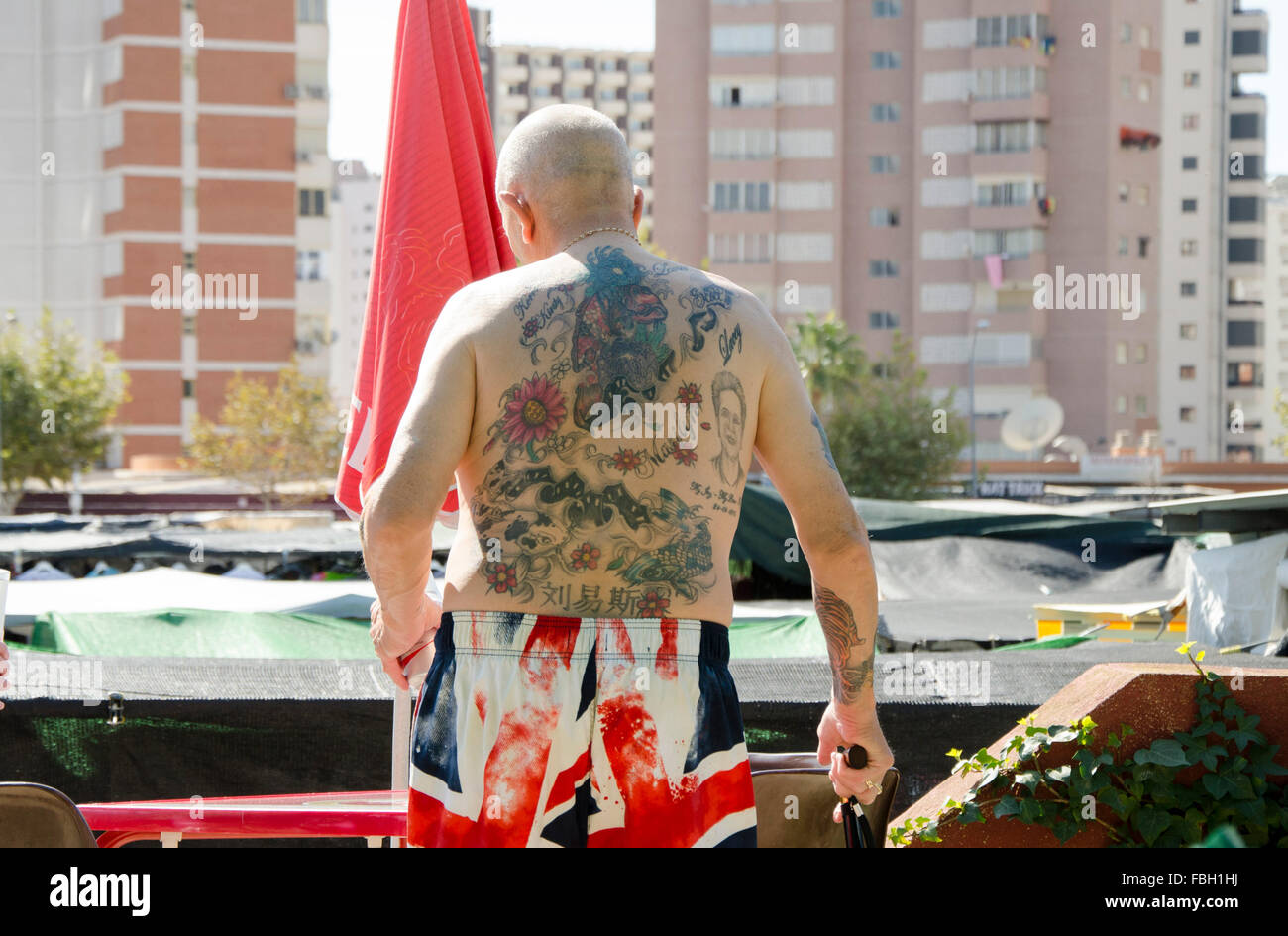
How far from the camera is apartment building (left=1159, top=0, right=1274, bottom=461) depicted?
3009 inches

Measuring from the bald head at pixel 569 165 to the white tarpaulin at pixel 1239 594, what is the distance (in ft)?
17.2

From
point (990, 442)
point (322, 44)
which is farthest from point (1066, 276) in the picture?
point (322, 44)

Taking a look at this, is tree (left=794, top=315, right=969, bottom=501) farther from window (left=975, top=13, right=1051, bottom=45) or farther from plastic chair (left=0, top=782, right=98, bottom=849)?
window (left=975, top=13, right=1051, bottom=45)

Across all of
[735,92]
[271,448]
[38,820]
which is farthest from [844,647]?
[735,92]

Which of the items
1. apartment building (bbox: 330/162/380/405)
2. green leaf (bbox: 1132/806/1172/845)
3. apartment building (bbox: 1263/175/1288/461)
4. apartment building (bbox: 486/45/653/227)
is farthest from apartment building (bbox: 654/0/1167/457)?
apartment building (bbox: 330/162/380/405)

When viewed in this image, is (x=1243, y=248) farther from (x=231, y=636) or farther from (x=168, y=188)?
(x=231, y=636)

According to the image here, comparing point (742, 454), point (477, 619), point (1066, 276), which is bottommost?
point (477, 619)

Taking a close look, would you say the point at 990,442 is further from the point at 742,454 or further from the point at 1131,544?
the point at 742,454

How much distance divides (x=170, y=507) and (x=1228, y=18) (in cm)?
6475

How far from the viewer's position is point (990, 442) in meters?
67.4

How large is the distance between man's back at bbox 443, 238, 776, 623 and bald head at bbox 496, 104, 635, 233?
0.45 feet

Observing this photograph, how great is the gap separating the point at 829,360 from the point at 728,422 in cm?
5764

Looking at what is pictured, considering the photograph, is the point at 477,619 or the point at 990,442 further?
the point at 990,442

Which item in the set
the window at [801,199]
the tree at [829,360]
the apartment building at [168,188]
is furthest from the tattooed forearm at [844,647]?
the window at [801,199]
